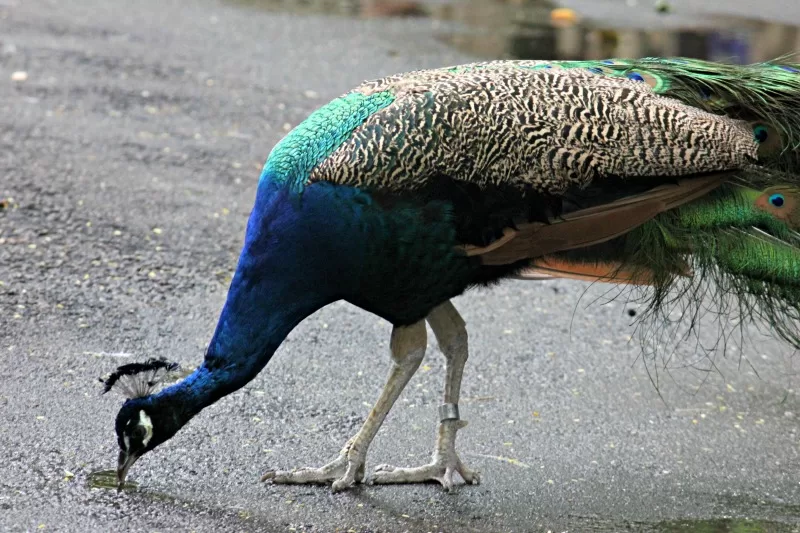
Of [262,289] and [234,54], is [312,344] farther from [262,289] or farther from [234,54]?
[234,54]

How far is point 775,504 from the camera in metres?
3.71

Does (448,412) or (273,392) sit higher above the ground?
(448,412)

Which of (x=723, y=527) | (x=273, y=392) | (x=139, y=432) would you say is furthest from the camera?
(x=273, y=392)

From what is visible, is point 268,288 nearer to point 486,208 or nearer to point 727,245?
point 486,208

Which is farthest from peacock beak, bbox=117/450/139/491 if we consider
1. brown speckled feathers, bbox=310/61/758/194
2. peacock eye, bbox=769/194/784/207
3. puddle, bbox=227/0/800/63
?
puddle, bbox=227/0/800/63

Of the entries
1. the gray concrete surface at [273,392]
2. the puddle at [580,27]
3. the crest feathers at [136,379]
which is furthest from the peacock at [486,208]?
the puddle at [580,27]

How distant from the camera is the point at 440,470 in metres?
3.70

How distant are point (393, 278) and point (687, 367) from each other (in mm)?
1917

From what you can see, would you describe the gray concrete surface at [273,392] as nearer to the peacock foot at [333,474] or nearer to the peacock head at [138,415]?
the peacock foot at [333,474]

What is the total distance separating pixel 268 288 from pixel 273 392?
0.90 m

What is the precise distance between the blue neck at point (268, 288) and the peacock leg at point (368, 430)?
14.3 inches

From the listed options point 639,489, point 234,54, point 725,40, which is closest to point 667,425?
A: point 639,489

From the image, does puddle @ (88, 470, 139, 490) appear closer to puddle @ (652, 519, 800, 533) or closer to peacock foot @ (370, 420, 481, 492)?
peacock foot @ (370, 420, 481, 492)

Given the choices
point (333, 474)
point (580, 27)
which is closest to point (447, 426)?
point (333, 474)
